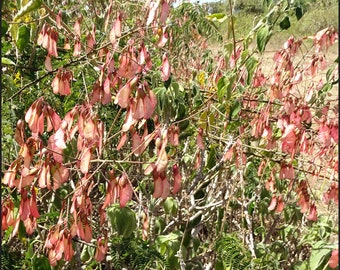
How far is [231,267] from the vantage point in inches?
65.6

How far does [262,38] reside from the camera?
1374 mm

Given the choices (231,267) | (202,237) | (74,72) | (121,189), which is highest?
(74,72)

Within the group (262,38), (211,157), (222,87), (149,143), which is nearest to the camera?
(262,38)

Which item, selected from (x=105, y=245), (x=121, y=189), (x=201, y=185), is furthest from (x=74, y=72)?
(x=121, y=189)

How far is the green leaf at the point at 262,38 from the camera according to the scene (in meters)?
1.36

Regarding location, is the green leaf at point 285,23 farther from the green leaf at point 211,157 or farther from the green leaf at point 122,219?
the green leaf at point 122,219

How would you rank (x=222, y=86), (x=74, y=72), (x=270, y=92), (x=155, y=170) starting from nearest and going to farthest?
(x=155, y=170), (x=222, y=86), (x=270, y=92), (x=74, y=72)

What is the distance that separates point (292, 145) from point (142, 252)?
50cm

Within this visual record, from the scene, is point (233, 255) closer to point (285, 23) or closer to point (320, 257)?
point (320, 257)

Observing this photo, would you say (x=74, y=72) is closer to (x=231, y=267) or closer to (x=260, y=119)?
(x=260, y=119)

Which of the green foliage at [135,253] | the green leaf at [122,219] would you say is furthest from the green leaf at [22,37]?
the green foliage at [135,253]

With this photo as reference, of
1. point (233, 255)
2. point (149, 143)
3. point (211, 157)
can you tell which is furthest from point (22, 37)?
point (233, 255)

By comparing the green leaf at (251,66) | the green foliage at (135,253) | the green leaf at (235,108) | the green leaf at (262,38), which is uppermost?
the green leaf at (262,38)

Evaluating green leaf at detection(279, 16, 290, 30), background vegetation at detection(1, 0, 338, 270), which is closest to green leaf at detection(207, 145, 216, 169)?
background vegetation at detection(1, 0, 338, 270)
